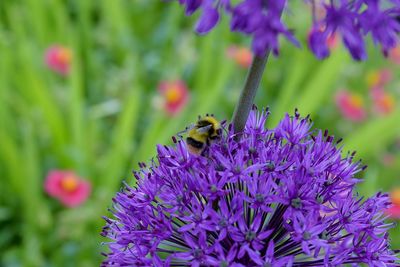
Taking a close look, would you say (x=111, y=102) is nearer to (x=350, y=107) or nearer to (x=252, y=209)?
(x=350, y=107)

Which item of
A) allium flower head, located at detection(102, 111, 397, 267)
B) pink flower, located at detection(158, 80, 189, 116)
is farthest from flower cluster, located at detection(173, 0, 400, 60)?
pink flower, located at detection(158, 80, 189, 116)

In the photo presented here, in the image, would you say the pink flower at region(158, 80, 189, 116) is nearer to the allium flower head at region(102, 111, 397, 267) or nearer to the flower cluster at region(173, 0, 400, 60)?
the allium flower head at region(102, 111, 397, 267)

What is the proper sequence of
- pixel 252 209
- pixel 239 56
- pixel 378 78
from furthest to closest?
1. pixel 378 78
2. pixel 239 56
3. pixel 252 209

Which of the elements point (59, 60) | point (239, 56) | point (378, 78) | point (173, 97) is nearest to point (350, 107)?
point (378, 78)

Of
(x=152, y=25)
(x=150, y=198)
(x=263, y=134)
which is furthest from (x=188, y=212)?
(x=152, y=25)

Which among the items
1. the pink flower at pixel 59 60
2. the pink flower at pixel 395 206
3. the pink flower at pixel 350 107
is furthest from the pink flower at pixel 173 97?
the pink flower at pixel 395 206

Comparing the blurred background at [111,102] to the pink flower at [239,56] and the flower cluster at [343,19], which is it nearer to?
the pink flower at [239,56]
